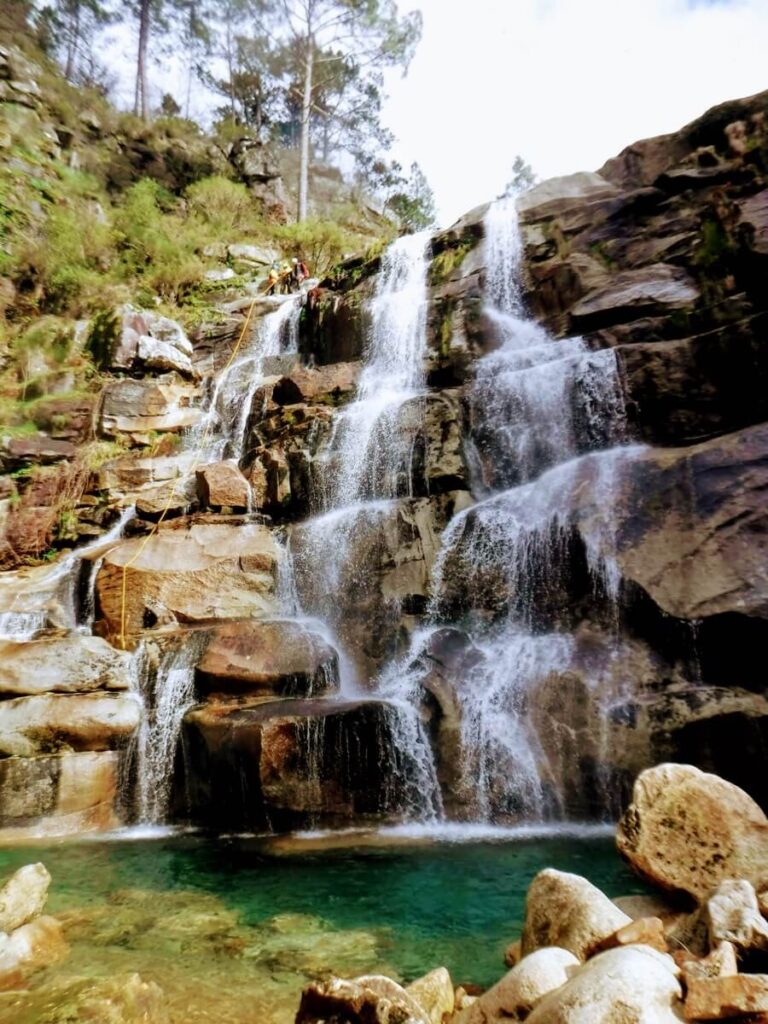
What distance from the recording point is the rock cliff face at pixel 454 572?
6168mm

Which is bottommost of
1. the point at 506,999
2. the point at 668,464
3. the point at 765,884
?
the point at 506,999

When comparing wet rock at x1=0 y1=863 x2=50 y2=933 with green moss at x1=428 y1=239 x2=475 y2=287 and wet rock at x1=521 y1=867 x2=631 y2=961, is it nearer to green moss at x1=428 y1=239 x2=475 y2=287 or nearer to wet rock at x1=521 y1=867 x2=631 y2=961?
wet rock at x1=521 y1=867 x2=631 y2=961

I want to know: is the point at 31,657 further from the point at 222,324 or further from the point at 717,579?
the point at 222,324

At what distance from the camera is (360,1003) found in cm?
229

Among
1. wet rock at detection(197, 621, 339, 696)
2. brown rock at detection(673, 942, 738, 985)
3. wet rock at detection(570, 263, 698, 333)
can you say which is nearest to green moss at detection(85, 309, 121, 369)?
wet rock at detection(197, 621, 339, 696)

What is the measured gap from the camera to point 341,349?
1485cm

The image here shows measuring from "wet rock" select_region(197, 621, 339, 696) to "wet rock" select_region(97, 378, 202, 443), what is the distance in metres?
7.15

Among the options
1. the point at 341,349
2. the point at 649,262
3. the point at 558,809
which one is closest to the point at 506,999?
the point at 558,809

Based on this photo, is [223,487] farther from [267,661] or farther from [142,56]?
[142,56]

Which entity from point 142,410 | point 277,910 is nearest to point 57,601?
point 142,410

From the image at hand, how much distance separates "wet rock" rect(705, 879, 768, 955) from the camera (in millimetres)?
2348

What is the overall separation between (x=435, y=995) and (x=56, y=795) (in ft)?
17.1

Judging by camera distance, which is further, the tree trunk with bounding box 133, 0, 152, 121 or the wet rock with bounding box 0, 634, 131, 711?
the tree trunk with bounding box 133, 0, 152, 121

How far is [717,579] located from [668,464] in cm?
184
